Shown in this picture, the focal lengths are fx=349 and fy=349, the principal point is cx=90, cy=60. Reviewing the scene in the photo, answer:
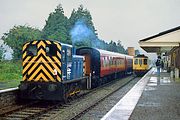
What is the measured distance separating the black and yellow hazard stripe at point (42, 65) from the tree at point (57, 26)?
38095mm

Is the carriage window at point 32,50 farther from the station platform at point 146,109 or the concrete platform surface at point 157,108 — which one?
the concrete platform surface at point 157,108

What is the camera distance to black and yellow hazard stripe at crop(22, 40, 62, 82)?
15109 millimetres

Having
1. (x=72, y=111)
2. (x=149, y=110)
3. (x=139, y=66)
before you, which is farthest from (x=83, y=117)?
(x=139, y=66)

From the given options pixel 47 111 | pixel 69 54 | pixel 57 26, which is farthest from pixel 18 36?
pixel 47 111

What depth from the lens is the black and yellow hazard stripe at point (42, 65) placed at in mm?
15109

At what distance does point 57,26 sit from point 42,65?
154 ft

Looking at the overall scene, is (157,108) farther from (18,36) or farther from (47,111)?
(18,36)

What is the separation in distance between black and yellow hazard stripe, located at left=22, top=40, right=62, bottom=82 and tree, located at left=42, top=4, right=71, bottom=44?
38095 mm

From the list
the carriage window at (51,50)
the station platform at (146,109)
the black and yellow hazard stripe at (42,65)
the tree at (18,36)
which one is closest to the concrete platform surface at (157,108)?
the station platform at (146,109)

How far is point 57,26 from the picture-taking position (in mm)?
61688

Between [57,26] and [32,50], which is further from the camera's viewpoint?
[57,26]

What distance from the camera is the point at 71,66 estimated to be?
54.2 feet

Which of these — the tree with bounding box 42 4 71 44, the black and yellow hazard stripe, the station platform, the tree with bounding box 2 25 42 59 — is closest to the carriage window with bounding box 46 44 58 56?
the black and yellow hazard stripe

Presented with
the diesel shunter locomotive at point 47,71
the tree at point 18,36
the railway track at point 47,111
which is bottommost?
the railway track at point 47,111
